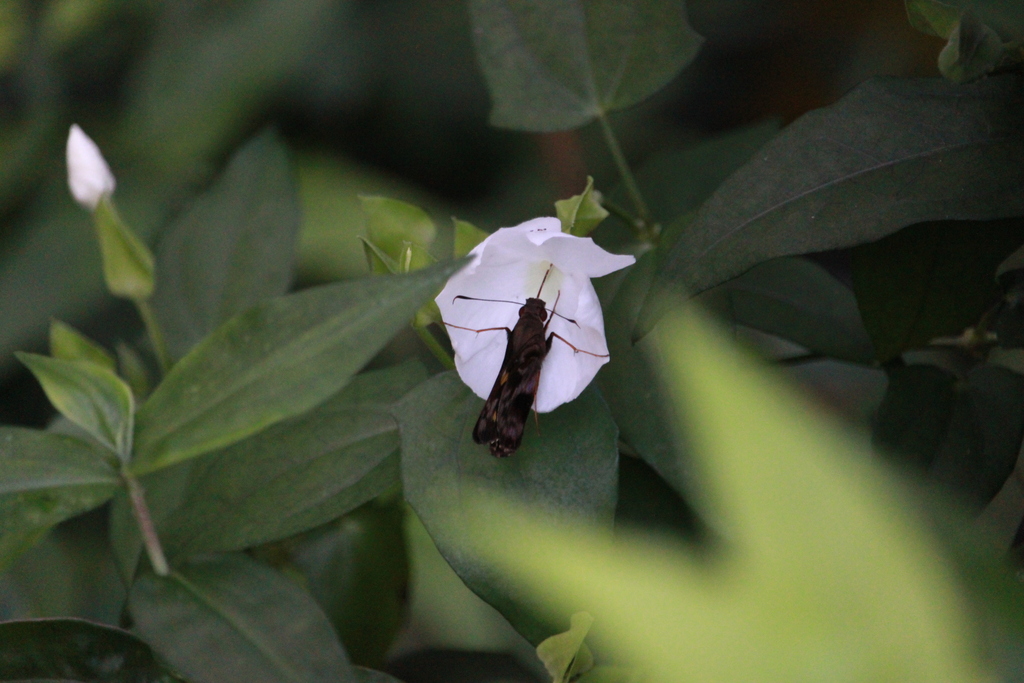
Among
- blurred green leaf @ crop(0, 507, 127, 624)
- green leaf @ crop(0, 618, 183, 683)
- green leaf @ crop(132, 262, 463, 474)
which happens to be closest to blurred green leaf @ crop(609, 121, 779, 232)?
green leaf @ crop(132, 262, 463, 474)

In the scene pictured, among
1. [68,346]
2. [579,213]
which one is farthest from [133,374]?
[579,213]

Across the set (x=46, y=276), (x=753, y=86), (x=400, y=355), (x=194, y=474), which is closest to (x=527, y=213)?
(x=400, y=355)

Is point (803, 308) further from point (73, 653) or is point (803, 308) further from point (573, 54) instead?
point (73, 653)

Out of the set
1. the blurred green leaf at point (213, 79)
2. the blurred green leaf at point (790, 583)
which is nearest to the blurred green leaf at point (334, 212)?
the blurred green leaf at point (213, 79)

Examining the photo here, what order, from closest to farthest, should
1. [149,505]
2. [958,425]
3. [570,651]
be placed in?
[570,651]
[958,425]
[149,505]

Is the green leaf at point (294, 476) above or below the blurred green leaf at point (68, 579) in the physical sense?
above

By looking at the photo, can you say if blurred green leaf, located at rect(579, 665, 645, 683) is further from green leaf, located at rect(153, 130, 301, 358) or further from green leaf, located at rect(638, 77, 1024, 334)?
green leaf, located at rect(153, 130, 301, 358)

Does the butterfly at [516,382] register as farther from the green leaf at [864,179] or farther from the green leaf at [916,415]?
the green leaf at [916,415]
